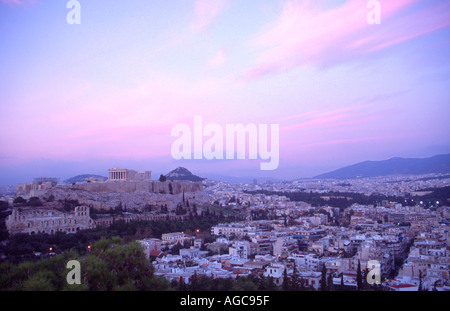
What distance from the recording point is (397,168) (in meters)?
78.5

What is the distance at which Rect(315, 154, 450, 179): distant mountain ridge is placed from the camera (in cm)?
6412

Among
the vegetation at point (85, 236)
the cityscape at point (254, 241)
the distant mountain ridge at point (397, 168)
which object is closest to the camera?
the cityscape at point (254, 241)

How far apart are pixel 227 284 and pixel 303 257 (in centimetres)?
511

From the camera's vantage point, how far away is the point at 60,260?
6.27 metres

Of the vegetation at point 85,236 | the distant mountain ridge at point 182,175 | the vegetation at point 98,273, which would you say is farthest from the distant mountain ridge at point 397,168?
the vegetation at point 98,273

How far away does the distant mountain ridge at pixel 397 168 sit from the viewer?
64.1m

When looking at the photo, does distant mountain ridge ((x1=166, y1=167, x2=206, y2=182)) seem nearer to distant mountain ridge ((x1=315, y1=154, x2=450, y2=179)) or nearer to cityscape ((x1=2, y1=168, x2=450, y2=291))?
cityscape ((x1=2, y1=168, x2=450, y2=291))

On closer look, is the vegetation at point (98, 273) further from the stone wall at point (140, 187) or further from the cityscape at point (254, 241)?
the stone wall at point (140, 187)

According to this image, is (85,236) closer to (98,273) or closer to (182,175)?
(98,273)

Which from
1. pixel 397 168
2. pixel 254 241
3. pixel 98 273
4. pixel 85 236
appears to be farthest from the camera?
pixel 397 168

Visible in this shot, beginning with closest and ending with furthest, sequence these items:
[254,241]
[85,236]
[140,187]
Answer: [85,236]
[254,241]
[140,187]

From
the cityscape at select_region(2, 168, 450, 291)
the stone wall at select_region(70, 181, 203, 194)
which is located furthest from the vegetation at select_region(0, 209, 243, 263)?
the stone wall at select_region(70, 181, 203, 194)

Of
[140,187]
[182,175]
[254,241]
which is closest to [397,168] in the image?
[182,175]
